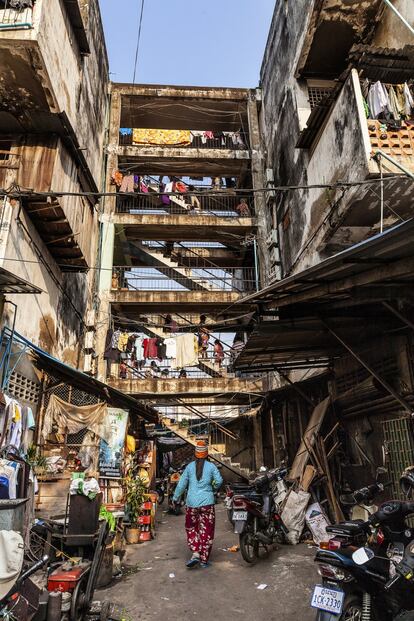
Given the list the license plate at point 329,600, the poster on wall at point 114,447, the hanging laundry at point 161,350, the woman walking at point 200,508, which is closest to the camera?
the license plate at point 329,600

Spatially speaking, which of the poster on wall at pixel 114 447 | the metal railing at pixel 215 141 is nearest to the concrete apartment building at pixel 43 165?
the poster on wall at pixel 114 447

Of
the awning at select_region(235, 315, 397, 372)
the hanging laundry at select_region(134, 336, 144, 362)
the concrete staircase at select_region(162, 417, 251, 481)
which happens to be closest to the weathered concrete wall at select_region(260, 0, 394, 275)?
the awning at select_region(235, 315, 397, 372)

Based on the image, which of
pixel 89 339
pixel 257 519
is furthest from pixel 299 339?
pixel 89 339

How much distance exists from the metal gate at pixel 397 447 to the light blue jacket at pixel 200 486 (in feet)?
9.38

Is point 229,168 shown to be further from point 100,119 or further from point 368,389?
point 368,389

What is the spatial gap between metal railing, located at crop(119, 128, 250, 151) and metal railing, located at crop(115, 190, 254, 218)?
2.36 meters

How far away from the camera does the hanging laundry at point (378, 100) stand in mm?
7625

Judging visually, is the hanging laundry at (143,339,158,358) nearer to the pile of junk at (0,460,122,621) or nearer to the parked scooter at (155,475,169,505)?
the parked scooter at (155,475,169,505)

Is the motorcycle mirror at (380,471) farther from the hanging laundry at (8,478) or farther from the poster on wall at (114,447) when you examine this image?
the poster on wall at (114,447)

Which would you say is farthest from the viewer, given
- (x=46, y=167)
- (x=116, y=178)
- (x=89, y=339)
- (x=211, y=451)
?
(x=116, y=178)

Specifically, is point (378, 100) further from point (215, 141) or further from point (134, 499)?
point (215, 141)

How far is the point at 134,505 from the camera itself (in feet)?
30.8

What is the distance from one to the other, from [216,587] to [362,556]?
2.96 meters

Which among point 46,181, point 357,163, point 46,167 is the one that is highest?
point 46,167
